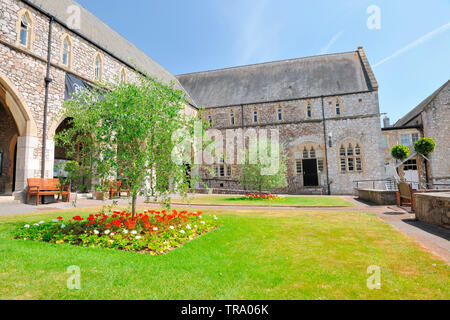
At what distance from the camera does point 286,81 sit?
27.3 meters

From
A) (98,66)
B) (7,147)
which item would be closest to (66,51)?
(98,66)

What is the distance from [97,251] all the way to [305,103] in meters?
24.2

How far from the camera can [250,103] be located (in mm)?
26594

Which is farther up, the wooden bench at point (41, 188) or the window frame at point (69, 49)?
the window frame at point (69, 49)

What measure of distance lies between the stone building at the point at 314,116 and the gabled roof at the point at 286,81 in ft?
0.29

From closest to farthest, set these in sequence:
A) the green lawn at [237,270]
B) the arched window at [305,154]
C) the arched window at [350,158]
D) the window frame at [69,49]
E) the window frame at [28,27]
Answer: the green lawn at [237,270] < the window frame at [28,27] < the window frame at [69,49] < the arched window at [350,158] < the arched window at [305,154]

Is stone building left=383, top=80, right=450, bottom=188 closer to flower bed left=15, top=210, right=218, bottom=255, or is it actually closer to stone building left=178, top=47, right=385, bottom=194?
stone building left=178, top=47, right=385, bottom=194

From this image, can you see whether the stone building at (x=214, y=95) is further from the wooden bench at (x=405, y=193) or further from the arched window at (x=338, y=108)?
the wooden bench at (x=405, y=193)

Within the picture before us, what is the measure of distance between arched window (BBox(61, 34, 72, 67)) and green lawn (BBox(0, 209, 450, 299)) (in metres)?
12.3

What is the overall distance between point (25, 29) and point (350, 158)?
25.0 m

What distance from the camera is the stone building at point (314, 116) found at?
22922mm

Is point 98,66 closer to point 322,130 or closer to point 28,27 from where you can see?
point 28,27

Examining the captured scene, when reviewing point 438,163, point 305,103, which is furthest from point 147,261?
point 438,163

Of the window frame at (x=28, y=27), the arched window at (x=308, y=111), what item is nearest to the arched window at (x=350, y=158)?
the arched window at (x=308, y=111)
